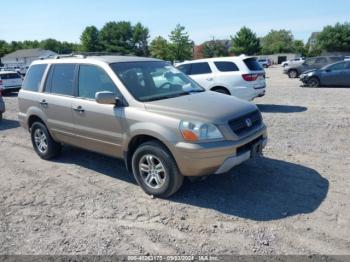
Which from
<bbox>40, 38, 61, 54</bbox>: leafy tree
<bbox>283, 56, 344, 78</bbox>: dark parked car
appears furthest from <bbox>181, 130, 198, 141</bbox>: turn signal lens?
<bbox>40, 38, 61, 54</bbox>: leafy tree

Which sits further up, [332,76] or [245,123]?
[332,76]

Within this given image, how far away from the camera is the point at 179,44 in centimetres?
7625

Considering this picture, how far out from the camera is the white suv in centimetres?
1099

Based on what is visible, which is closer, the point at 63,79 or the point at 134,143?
the point at 134,143

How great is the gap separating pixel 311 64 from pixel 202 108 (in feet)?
71.0

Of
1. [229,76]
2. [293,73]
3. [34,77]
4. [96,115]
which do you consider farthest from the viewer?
[293,73]

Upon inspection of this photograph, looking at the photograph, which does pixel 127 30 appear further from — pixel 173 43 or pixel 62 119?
pixel 62 119

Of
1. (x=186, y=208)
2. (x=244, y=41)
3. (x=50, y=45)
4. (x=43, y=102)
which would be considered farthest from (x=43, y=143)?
(x=50, y=45)

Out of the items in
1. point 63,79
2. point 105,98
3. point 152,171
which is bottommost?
point 152,171

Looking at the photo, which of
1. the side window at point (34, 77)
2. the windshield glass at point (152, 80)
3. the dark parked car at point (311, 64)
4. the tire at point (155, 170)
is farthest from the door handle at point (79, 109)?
the dark parked car at point (311, 64)

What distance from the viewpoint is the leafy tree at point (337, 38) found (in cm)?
6606

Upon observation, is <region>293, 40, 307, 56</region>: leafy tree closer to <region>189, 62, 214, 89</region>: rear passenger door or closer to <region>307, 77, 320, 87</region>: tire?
<region>307, 77, 320, 87</region>: tire

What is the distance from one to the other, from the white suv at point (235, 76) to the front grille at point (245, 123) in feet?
20.2

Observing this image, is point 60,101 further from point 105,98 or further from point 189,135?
point 189,135
